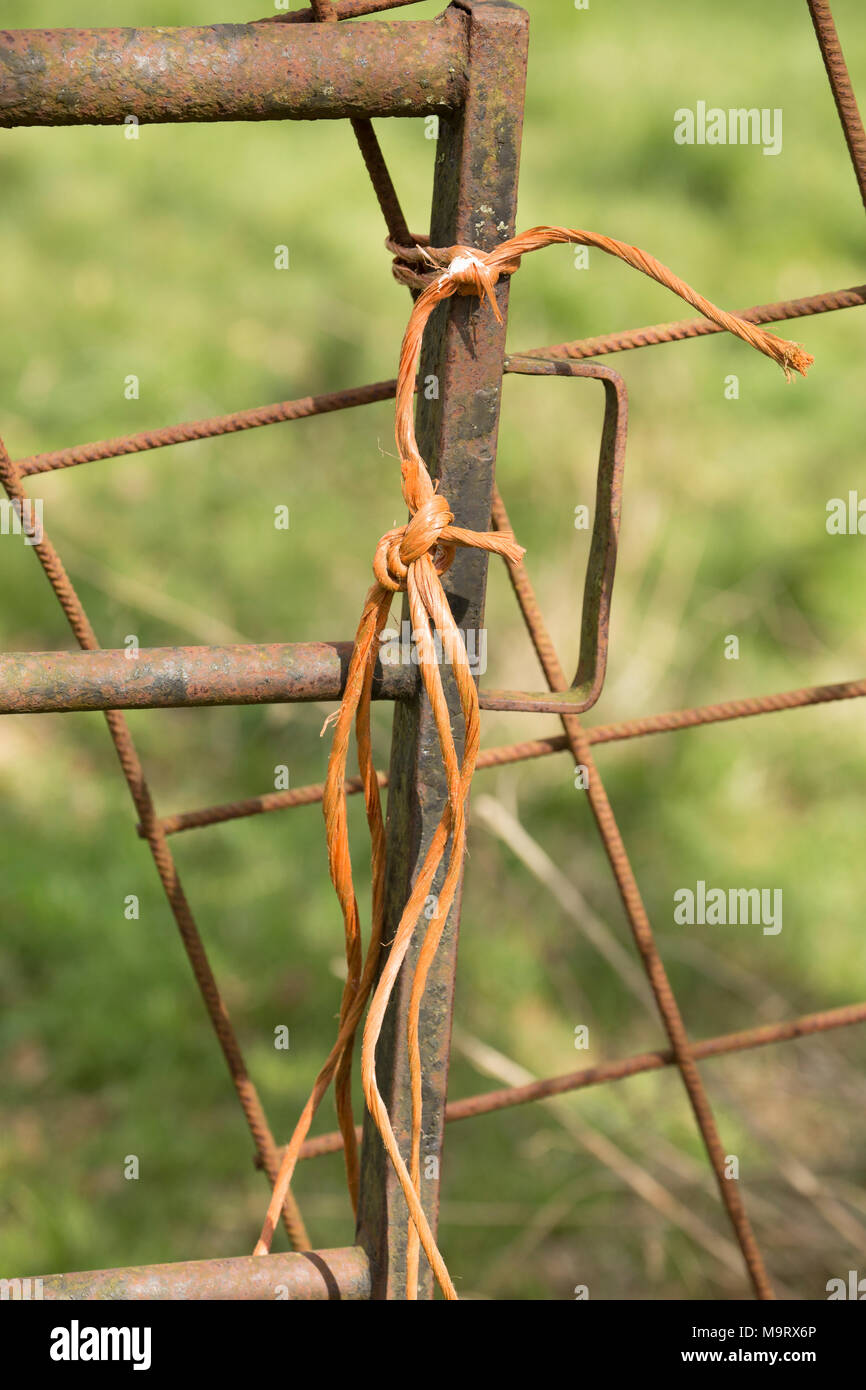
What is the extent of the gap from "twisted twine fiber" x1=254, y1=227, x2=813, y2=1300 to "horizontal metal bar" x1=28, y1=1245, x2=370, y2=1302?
0.18 ft

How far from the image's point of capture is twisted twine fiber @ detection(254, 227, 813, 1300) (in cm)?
66

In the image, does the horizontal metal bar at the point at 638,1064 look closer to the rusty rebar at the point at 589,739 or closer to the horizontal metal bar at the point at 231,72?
the rusty rebar at the point at 589,739

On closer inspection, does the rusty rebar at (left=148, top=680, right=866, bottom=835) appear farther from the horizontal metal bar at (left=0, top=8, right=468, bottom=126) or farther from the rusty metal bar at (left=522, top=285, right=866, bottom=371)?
the horizontal metal bar at (left=0, top=8, right=468, bottom=126)

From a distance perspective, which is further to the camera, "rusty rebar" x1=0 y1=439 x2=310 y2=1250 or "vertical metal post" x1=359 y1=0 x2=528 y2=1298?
"rusty rebar" x1=0 y1=439 x2=310 y2=1250

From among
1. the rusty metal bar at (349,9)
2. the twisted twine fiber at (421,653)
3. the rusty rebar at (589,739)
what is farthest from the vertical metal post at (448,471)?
the rusty rebar at (589,739)

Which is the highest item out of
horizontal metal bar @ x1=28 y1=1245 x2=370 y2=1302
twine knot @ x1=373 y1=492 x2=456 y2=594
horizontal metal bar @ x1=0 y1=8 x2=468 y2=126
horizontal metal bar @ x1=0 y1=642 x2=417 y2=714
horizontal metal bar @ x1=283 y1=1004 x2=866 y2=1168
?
horizontal metal bar @ x1=0 y1=8 x2=468 y2=126

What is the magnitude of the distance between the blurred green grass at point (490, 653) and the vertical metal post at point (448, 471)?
2.72ft

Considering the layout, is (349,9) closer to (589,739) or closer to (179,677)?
(179,677)

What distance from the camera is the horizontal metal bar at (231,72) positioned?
61 cm

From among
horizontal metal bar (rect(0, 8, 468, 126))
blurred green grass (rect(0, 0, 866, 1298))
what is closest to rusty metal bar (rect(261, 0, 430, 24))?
horizontal metal bar (rect(0, 8, 468, 126))

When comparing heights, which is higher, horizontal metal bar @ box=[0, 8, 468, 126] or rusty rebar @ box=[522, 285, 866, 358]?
rusty rebar @ box=[522, 285, 866, 358]

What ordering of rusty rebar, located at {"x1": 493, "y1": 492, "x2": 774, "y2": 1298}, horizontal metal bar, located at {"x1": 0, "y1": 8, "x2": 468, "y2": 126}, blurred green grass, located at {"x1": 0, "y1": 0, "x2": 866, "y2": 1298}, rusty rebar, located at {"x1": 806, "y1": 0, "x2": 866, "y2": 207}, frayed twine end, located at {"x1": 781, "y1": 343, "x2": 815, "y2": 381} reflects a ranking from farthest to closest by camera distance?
1. blurred green grass, located at {"x1": 0, "y1": 0, "x2": 866, "y2": 1298}
2. rusty rebar, located at {"x1": 493, "y1": 492, "x2": 774, "y2": 1298}
3. rusty rebar, located at {"x1": 806, "y1": 0, "x2": 866, "y2": 207}
4. frayed twine end, located at {"x1": 781, "y1": 343, "x2": 815, "y2": 381}
5. horizontal metal bar, located at {"x1": 0, "y1": 8, "x2": 468, "y2": 126}

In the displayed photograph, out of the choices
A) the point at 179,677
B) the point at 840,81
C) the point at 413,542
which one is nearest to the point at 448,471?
the point at 413,542
